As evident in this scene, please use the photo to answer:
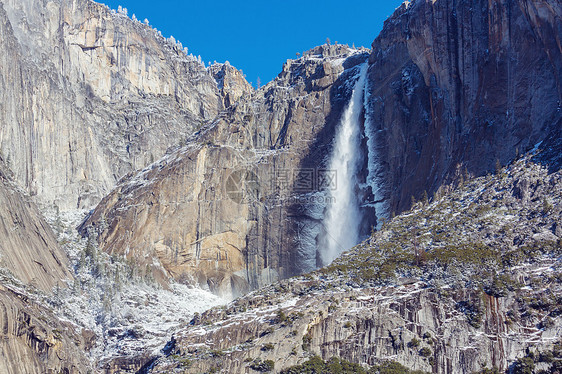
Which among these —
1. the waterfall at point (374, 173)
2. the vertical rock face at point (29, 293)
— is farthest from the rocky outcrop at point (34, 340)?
the waterfall at point (374, 173)

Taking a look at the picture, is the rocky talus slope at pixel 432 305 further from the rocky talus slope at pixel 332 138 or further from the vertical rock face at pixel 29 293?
the rocky talus slope at pixel 332 138

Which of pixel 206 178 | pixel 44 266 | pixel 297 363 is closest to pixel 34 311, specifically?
pixel 44 266

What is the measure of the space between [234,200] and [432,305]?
55.5 m

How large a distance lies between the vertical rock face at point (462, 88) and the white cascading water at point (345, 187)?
461 cm

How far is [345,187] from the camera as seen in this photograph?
13000 cm

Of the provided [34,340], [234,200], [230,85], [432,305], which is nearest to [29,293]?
[34,340]

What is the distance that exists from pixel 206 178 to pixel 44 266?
37104mm

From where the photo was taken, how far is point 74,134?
480ft

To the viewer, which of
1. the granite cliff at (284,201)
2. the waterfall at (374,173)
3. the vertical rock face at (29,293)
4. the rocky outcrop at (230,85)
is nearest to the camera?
the vertical rock face at (29,293)

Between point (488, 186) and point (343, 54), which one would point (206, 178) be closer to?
point (343, 54)

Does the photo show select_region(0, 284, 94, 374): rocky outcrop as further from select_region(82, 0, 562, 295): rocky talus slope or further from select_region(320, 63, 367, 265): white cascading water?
select_region(320, 63, 367, 265): white cascading water

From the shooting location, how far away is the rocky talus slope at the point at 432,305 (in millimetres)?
75750

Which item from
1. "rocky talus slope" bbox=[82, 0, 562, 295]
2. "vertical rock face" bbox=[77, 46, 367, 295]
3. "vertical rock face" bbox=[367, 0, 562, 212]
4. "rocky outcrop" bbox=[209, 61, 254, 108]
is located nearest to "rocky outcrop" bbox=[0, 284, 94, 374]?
"vertical rock face" bbox=[77, 46, 367, 295]

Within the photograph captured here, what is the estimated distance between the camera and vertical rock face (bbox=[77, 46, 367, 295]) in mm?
124938
